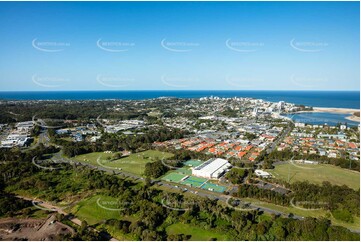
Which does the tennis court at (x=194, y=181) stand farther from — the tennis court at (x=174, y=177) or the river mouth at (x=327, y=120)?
the river mouth at (x=327, y=120)

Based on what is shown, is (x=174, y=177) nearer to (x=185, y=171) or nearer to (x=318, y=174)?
(x=185, y=171)

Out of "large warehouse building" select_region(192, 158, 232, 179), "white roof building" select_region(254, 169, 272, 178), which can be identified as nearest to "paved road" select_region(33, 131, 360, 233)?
"large warehouse building" select_region(192, 158, 232, 179)

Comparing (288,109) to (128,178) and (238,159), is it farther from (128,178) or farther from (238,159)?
(128,178)

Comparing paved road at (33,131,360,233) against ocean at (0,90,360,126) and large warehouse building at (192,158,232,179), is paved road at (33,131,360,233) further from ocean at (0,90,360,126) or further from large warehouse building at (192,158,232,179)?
ocean at (0,90,360,126)

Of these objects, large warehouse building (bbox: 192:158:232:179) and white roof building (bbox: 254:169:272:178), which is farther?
large warehouse building (bbox: 192:158:232:179)

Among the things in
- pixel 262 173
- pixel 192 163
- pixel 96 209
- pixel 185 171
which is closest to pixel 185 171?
pixel 185 171
